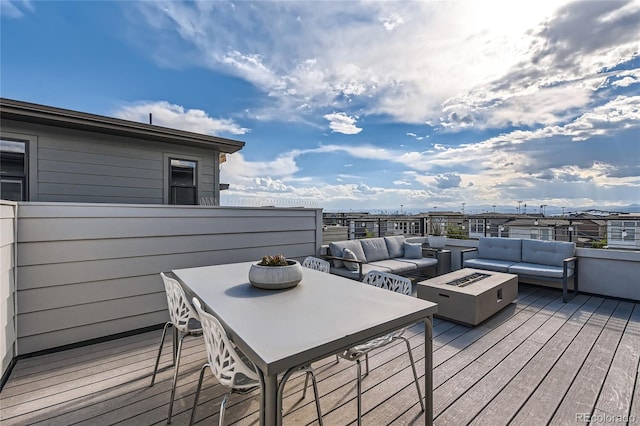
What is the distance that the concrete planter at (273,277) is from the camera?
175 cm

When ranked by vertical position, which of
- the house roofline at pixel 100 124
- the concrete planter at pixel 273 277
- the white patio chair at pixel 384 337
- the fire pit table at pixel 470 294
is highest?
the house roofline at pixel 100 124

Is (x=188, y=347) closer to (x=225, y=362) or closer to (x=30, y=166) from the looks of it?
(x=225, y=362)

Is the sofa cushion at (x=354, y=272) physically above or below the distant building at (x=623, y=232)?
below

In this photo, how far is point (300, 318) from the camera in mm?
1252

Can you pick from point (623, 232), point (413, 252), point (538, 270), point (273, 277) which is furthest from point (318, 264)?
point (623, 232)

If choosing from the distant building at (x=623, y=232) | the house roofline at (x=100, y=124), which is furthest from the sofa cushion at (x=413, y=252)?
the house roofline at (x=100, y=124)

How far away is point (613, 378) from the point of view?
80.8 inches

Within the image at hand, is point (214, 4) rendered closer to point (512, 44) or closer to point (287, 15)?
point (287, 15)

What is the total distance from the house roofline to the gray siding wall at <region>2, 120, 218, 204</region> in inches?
6.2

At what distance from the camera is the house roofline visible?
364 centimetres

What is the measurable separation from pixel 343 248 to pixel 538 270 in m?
2.97

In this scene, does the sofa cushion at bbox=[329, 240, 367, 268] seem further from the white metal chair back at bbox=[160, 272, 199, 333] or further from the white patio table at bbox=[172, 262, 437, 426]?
the white metal chair back at bbox=[160, 272, 199, 333]

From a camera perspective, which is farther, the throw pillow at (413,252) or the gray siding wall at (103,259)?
the throw pillow at (413,252)

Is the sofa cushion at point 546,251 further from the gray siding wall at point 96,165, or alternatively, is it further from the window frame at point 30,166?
the window frame at point 30,166
